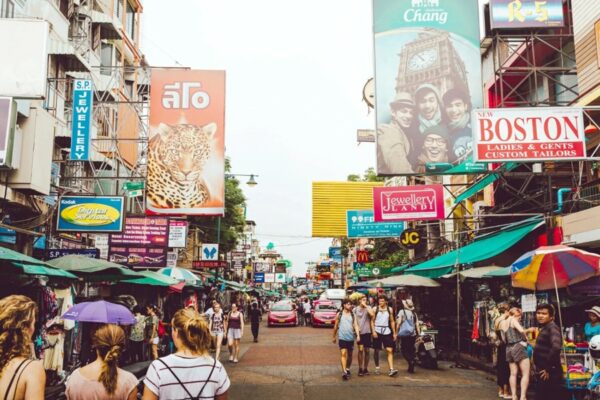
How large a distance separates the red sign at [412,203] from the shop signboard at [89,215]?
28.1 feet

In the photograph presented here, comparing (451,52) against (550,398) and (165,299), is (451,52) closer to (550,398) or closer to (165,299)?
(550,398)

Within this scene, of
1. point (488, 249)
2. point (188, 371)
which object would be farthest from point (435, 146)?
point (188, 371)

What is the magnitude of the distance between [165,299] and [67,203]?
12.1m

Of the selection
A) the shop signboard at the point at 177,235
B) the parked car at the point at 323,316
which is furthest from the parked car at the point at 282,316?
the shop signboard at the point at 177,235

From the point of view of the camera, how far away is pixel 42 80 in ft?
45.6

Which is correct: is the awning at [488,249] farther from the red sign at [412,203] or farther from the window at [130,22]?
the window at [130,22]

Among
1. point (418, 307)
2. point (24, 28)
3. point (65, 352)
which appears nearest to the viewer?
point (65, 352)

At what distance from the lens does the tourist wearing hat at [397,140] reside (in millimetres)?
18656

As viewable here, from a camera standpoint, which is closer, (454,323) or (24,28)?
(24,28)

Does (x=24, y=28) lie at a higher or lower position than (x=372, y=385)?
higher

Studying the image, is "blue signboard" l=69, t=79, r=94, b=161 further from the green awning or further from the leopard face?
the green awning

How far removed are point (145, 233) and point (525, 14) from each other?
1581 cm

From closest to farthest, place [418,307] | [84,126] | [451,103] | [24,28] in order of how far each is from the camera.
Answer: [24,28], [84,126], [451,103], [418,307]

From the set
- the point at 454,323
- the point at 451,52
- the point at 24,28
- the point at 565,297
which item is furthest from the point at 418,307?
the point at 24,28
